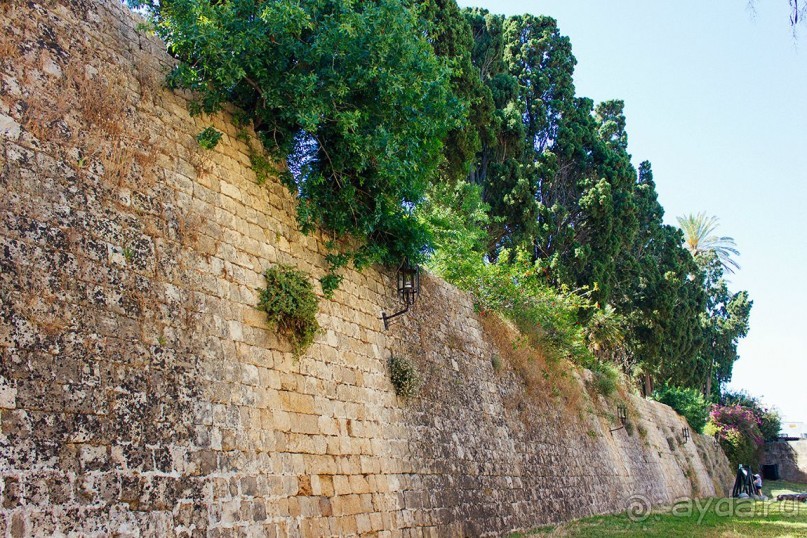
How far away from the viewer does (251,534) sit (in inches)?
223

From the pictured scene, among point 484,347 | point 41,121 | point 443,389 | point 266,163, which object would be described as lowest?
point 443,389

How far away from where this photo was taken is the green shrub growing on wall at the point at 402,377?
343 inches

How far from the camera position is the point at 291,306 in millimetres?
7043

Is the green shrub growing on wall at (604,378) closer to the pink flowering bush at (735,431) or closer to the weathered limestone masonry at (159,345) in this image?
the weathered limestone masonry at (159,345)

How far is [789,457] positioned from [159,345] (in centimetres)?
4948

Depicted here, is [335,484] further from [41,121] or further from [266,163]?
[41,121]

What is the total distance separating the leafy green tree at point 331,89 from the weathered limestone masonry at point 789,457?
45.5m

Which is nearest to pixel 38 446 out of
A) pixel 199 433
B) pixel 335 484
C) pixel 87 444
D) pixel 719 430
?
pixel 87 444

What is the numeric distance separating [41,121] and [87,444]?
2.53 metres

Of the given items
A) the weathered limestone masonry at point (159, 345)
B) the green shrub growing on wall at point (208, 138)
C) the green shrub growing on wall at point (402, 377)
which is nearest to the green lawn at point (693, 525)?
the weathered limestone masonry at point (159, 345)

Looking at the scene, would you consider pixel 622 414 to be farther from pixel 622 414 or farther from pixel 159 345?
pixel 159 345

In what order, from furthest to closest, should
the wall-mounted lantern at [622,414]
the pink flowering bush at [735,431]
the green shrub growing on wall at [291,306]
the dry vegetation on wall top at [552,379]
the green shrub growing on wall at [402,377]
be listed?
the pink flowering bush at [735,431] < the wall-mounted lantern at [622,414] < the dry vegetation on wall top at [552,379] < the green shrub growing on wall at [402,377] < the green shrub growing on wall at [291,306]

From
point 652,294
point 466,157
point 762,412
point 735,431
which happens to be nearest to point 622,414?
point 466,157

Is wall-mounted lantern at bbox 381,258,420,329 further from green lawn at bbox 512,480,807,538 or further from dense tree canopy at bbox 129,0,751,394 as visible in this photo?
green lawn at bbox 512,480,807,538
